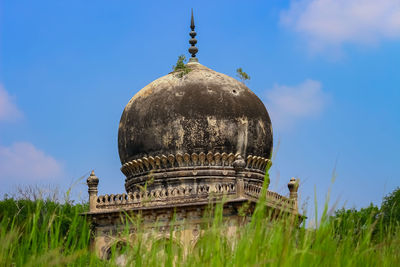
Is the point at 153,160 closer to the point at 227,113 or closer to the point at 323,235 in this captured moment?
the point at 227,113

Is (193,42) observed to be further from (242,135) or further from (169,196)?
(169,196)

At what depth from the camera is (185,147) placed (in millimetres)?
15977

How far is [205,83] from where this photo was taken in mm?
16781

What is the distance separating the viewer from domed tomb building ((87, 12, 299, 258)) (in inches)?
600

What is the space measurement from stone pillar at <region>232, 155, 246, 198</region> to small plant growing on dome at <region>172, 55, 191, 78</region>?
3115mm

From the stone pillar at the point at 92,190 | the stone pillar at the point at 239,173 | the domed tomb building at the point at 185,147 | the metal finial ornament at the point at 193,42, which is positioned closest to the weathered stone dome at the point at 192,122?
the domed tomb building at the point at 185,147

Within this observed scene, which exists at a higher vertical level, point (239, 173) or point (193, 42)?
point (193, 42)

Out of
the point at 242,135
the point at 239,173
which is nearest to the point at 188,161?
the point at 242,135

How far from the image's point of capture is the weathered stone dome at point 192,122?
16031 mm

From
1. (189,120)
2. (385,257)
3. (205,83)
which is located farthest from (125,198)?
(385,257)

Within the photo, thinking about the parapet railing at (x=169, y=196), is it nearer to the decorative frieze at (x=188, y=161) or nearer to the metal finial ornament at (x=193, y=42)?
the decorative frieze at (x=188, y=161)

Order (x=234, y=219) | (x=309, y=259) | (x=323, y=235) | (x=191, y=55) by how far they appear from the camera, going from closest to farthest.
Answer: (x=309, y=259), (x=323, y=235), (x=234, y=219), (x=191, y=55)

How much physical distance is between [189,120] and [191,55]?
302 centimetres

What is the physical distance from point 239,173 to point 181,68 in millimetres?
4048
